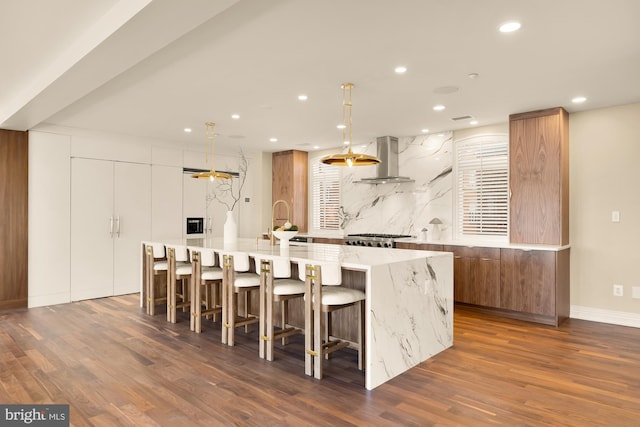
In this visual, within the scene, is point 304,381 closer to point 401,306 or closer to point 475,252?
point 401,306

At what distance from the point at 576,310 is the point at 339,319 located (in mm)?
3247

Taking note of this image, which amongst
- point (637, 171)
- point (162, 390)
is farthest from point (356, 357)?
point (637, 171)

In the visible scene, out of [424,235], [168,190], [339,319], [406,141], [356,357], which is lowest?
[356,357]

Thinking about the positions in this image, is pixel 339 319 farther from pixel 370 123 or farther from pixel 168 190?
pixel 168 190

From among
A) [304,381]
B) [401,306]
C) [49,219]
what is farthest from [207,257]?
Result: [49,219]

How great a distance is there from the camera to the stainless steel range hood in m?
6.65

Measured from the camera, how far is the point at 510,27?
2766 millimetres

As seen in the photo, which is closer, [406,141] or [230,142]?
[406,141]

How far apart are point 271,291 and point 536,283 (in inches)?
128

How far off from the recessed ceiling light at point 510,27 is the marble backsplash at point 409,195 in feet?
11.3

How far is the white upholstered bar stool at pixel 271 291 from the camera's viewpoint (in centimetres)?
350

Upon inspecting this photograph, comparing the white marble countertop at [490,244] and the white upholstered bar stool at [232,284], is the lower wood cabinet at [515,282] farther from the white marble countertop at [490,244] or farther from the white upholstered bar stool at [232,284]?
the white upholstered bar stool at [232,284]


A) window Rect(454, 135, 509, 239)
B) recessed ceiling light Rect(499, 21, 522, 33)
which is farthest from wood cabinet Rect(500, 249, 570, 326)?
recessed ceiling light Rect(499, 21, 522, 33)

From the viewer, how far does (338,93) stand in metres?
4.29
